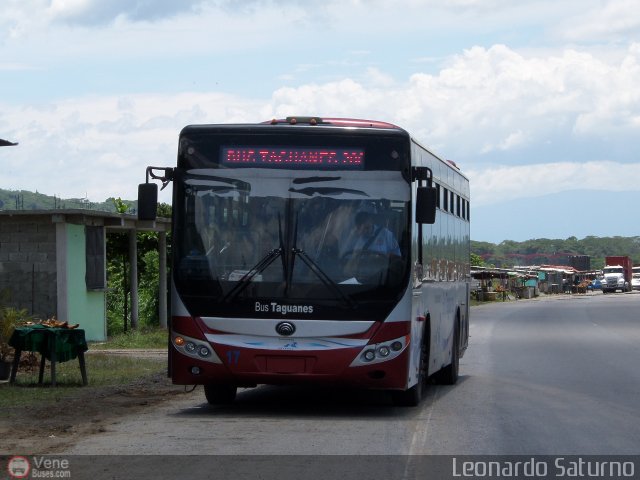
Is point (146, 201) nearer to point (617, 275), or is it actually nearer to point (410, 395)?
point (410, 395)

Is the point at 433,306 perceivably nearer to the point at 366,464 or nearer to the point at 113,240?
the point at 366,464

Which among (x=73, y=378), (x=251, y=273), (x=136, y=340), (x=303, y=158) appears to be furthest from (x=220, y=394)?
(x=136, y=340)

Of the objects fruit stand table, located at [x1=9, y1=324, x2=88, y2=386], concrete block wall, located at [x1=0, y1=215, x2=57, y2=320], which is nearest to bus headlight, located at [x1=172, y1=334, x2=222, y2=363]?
fruit stand table, located at [x1=9, y1=324, x2=88, y2=386]

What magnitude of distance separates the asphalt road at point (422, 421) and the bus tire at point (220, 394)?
0.20 metres

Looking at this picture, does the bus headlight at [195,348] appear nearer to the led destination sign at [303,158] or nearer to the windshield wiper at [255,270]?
the windshield wiper at [255,270]

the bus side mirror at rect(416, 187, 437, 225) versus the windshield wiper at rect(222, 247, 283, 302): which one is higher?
the bus side mirror at rect(416, 187, 437, 225)

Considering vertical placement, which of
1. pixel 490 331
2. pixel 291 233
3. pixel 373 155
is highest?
pixel 373 155

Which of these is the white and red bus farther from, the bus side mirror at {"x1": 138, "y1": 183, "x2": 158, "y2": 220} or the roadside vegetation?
the roadside vegetation

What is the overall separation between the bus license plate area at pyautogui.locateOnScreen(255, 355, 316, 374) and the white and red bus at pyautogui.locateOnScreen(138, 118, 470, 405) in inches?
0.4

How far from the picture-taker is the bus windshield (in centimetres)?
1263

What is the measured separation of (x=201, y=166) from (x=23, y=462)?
4515 millimetres

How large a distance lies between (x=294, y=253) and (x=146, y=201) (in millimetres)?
1698

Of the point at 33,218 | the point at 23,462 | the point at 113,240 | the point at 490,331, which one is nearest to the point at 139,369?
the point at 33,218

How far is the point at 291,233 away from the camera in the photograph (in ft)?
41.7
